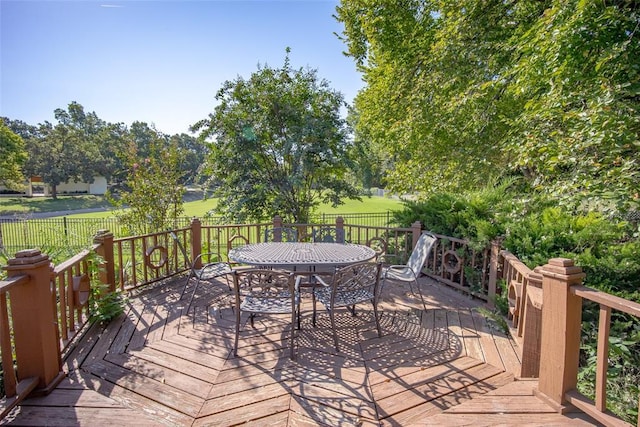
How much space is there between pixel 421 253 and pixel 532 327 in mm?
1728

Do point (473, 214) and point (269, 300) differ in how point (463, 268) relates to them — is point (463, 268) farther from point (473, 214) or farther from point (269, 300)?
point (269, 300)

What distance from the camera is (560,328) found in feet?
5.68

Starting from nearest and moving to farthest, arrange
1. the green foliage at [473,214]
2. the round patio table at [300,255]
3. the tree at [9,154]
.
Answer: the round patio table at [300,255] < the green foliage at [473,214] < the tree at [9,154]

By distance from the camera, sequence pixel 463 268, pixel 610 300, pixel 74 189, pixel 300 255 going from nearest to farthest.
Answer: pixel 610 300
pixel 300 255
pixel 463 268
pixel 74 189

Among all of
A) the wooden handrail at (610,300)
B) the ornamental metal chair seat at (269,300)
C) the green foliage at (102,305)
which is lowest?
the green foliage at (102,305)

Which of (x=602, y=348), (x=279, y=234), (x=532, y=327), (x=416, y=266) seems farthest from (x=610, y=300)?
(x=279, y=234)

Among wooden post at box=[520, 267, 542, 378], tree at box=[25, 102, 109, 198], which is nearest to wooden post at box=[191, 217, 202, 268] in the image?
wooden post at box=[520, 267, 542, 378]

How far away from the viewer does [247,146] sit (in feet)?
23.9

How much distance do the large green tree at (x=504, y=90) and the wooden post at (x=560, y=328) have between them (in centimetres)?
189

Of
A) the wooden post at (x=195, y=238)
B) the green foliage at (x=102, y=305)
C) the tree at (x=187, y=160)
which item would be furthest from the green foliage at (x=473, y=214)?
the tree at (x=187, y=160)

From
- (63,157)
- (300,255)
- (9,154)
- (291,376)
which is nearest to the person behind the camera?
(291,376)

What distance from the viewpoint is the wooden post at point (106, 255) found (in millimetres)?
3432

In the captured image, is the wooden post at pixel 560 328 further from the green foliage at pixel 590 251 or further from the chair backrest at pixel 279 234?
the chair backrest at pixel 279 234

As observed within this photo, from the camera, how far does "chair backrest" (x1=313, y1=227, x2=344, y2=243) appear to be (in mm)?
5079
